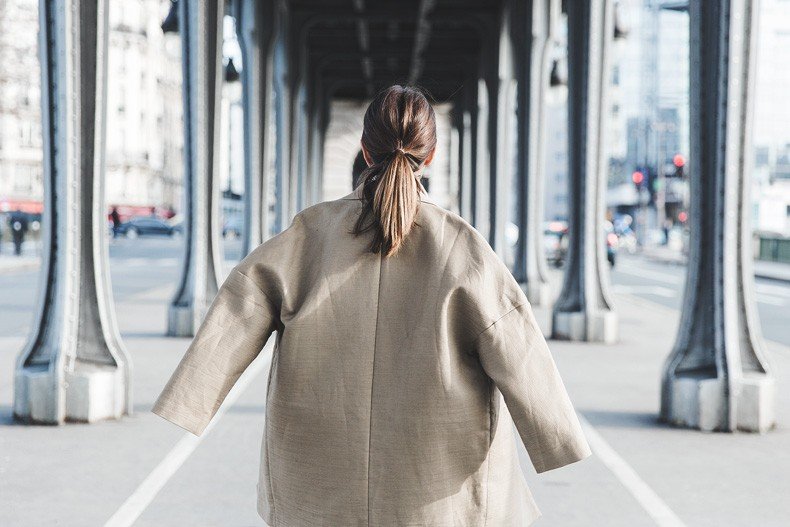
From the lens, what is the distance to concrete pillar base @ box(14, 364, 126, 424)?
6.87 meters

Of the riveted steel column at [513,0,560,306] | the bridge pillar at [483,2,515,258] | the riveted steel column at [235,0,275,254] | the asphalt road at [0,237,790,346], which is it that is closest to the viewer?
the asphalt road at [0,237,790,346]

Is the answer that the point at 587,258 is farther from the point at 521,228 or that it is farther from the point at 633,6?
the point at 633,6

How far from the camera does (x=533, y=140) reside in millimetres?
17141

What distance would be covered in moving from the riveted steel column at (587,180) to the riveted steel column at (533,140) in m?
4.64

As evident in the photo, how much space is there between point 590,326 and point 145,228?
53555 mm

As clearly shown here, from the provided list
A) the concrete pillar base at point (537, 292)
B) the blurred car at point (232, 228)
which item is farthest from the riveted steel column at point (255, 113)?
the blurred car at point (232, 228)

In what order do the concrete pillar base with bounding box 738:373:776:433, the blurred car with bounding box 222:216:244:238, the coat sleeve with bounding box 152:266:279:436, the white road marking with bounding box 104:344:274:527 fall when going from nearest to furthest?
the coat sleeve with bounding box 152:266:279:436 → the white road marking with bounding box 104:344:274:527 → the concrete pillar base with bounding box 738:373:776:433 → the blurred car with bounding box 222:216:244:238

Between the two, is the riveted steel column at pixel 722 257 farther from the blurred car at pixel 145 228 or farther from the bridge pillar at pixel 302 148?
the blurred car at pixel 145 228

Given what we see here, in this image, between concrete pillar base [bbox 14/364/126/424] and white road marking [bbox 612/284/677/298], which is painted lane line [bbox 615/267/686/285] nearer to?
white road marking [bbox 612/284/677/298]

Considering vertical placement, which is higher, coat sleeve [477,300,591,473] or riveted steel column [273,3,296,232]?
riveted steel column [273,3,296,232]

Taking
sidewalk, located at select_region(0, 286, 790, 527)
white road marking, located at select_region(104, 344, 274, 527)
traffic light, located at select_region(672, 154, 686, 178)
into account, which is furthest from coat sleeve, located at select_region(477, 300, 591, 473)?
traffic light, located at select_region(672, 154, 686, 178)

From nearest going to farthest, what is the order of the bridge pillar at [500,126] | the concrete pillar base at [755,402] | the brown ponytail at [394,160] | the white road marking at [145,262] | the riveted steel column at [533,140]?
Result: the brown ponytail at [394,160] < the concrete pillar base at [755,402] < the riveted steel column at [533,140] < the bridge pillar at [500,126] < the white road marking at [145,262]

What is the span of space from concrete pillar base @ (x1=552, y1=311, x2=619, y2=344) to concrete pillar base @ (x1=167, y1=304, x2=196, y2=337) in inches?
171

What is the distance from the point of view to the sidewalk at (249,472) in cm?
494
